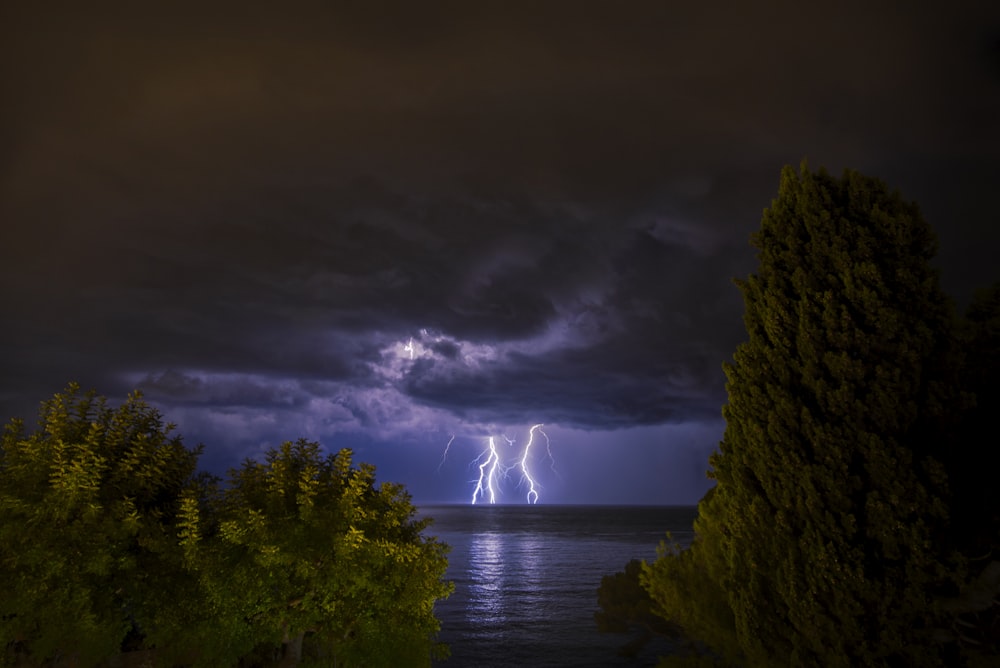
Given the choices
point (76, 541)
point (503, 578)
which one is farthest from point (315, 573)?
point (503, 578)

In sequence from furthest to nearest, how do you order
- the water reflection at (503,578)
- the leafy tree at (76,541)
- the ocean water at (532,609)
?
the water reflection at (503,578)
the ocean water at (532,609)
the leafy tree at (76,541)

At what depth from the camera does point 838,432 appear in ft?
38.9

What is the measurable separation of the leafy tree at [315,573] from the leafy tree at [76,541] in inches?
53.5

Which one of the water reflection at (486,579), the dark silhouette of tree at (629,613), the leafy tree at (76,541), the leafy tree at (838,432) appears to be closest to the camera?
the leafy tree at (838,432)

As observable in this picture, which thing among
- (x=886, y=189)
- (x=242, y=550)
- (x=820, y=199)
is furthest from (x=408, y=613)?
(x=886, y=189)

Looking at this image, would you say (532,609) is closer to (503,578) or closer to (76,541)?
(503,578)

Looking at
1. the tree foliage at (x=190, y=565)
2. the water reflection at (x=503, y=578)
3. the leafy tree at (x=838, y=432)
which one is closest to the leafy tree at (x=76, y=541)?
the tree foliage at (x=190, y=565)

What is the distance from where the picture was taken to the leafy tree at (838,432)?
1121 cm

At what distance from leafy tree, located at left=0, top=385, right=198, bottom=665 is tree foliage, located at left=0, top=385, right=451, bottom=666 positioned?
3 cm

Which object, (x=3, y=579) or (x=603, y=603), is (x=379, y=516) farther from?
(x=603, y=603)

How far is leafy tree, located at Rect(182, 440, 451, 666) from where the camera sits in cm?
1375

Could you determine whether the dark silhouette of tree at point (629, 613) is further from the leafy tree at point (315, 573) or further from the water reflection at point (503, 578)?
the leafy tree at point (315, 573)

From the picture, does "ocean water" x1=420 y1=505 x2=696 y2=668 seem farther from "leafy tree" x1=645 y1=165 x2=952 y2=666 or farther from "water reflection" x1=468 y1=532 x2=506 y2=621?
"leafy tree" x1=645 y1=165 x2=952 y2=666

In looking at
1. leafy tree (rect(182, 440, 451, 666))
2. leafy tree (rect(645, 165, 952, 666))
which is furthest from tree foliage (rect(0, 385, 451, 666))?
leafy tree (rect(645, 165, 952, 666))
